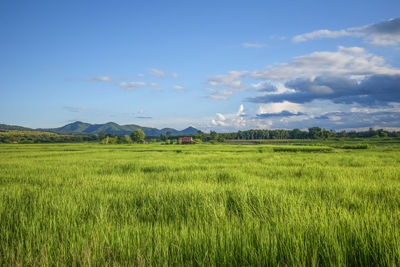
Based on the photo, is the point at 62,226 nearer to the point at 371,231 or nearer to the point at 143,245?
the point at 143,245

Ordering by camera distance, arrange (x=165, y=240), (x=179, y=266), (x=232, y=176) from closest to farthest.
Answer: (x=179, y=266) < (x=165, y=240) < (x=232, y=176)

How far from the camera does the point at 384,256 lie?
178cm

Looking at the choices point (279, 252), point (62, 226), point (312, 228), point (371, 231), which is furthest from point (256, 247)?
point (62, 226)

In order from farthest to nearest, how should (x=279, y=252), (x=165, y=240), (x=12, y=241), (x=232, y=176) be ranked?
(x=232, y=176), (x=12, y=241), (x=165, y=240), (x=279, y=252)

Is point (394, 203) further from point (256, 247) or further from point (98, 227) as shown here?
point (98, 227)

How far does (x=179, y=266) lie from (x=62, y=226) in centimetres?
213

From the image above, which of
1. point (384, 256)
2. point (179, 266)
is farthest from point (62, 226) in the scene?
point (384, 256)

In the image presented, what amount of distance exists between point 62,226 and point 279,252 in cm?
291

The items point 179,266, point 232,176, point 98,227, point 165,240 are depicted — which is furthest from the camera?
point 232,176

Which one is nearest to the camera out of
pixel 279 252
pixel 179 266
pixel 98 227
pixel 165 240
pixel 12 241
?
pixel 179 266

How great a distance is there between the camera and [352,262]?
6.15 ft

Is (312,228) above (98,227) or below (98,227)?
above

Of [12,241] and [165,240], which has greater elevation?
[165,240]

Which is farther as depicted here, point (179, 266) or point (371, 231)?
point (371, 231)
